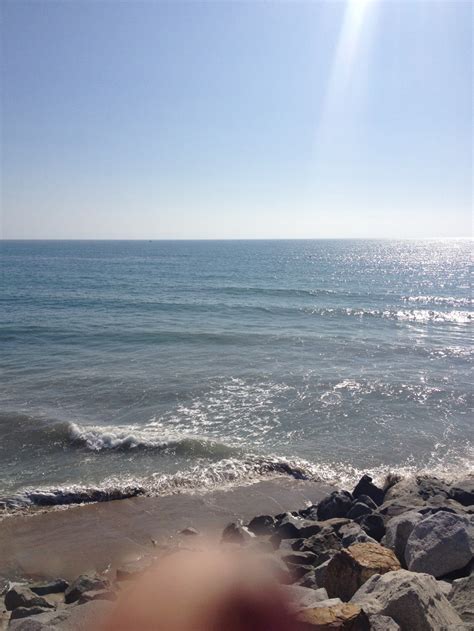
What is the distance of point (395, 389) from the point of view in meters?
21.7

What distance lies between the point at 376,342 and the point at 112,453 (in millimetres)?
20908

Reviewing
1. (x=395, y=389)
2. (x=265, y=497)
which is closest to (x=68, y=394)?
(x=265, y=497)

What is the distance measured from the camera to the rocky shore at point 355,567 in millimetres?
5902

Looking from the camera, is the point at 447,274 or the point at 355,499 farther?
the point at 447,274

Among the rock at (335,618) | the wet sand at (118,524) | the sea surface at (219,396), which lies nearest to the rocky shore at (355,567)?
the rock at (335,618)

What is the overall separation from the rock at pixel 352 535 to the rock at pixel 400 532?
353mm

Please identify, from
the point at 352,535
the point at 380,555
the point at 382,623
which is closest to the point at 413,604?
the point at 382,623

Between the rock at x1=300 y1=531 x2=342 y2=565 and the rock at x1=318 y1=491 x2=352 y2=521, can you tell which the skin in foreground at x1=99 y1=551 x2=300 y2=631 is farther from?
the rock at x1=318 y1=491 x2=352 y2=521

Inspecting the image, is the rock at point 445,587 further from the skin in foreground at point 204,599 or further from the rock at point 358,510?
the rock at point 358,510

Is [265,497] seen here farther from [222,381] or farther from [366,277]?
[366,277]

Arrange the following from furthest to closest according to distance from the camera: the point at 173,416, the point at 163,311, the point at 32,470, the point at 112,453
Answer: the point at 163,311, the point at 173,416, the point at 112,453, the point at 32,470

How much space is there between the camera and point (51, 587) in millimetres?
8984

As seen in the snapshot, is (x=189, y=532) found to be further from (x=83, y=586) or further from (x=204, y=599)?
(x=204, y=599)

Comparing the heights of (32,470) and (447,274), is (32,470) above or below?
below
